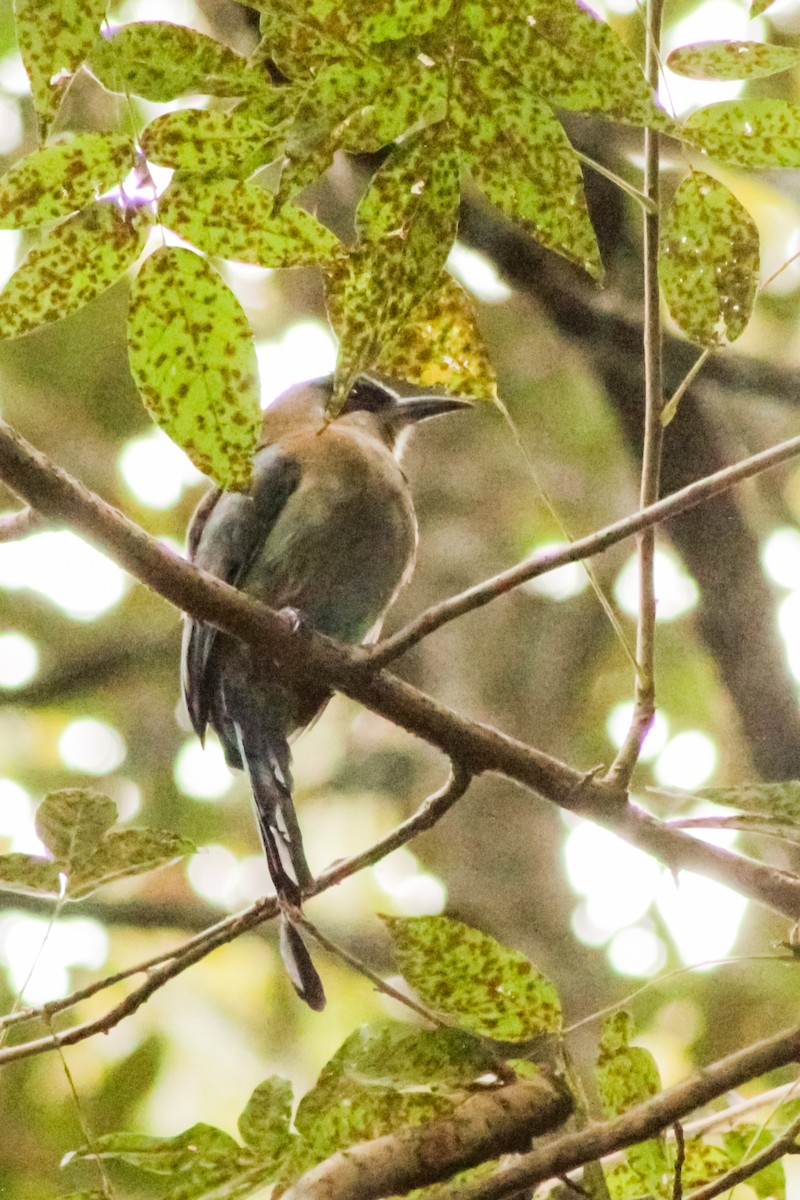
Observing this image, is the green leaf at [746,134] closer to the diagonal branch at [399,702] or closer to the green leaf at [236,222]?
the green leaf at [236,222]

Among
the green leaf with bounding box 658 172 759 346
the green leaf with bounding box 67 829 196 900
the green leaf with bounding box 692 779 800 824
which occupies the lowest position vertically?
the green leaf with bounding box 692 779 800 824

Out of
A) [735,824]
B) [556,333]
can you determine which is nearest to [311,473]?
[556,333]

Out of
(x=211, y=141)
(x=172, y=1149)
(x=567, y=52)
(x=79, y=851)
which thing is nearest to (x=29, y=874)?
(x=79, y=851)

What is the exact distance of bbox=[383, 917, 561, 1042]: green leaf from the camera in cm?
78

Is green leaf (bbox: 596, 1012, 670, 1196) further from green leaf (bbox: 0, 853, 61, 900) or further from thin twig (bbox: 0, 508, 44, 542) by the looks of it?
thin twig (bbox: 0, 508, 44, 542)

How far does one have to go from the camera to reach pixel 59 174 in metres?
0.57

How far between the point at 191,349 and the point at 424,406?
863 mm

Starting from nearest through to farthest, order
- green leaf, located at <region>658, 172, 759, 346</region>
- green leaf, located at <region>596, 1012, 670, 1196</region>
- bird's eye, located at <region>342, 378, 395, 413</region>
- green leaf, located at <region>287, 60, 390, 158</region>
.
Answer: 1. green leaf, located at <region>287, 60, 390, 158</region>
2. green leaf, located at <region>658, 172, 759, 346</region>
3. green leaf, located at <region>596, 1012, 670, 1196</region>
4. bird's eye, located at <region>342, 378, 395, 413</region>

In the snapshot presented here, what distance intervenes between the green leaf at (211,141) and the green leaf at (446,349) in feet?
0.97

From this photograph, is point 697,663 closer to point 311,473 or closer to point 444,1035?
point 311,473

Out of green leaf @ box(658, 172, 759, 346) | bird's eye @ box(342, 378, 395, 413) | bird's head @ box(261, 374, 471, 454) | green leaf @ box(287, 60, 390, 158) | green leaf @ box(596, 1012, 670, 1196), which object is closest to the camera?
green leaf @ box(287, 60, 390, 158)

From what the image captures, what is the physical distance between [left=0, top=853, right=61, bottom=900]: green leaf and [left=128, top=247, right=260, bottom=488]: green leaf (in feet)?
1.33

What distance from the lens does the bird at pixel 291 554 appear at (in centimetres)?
117

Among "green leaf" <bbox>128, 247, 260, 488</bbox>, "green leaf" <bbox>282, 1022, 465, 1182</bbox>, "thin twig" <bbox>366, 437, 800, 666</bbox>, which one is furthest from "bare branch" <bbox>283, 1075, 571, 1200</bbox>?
"green leaf" <bbox>128, 247, 260, 488</bbox>
